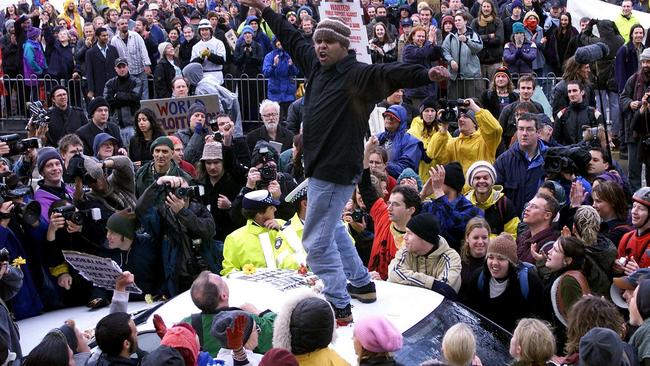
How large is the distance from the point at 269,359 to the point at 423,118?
7.09 metres

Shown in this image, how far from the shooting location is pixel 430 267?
28.0 ft

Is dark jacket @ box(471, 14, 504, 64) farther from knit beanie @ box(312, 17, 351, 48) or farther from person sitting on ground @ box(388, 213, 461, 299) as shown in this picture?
knit beanie @ box(312, 17, 351, 48)

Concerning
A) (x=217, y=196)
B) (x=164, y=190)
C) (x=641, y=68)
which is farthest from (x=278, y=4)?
(x=164, y=190)

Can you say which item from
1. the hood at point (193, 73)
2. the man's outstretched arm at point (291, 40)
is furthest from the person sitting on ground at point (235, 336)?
the hood at point (193, 73)

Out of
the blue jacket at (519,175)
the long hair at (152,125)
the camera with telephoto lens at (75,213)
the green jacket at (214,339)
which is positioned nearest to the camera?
the green jacket at (214,339)

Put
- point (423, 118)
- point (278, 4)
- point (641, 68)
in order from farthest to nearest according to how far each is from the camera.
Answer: point (278, 4) → point (641, 68) → point (423, 118)

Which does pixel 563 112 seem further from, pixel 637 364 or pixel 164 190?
pixel 637 364

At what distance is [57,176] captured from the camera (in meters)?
9.99

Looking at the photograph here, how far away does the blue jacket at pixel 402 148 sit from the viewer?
11.9m

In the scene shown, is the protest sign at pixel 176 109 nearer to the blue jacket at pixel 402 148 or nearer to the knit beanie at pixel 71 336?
the blue jacket at pixel 402 148

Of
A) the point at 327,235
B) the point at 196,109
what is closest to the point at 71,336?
the point at 327,235

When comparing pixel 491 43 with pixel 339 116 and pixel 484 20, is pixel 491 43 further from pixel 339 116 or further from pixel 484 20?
pixel 339 116

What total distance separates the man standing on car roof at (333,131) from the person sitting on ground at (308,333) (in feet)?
3.38

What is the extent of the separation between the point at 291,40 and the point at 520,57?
9871 mm
